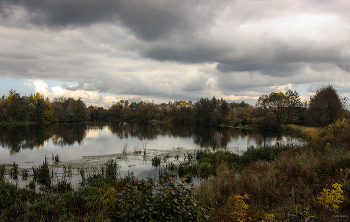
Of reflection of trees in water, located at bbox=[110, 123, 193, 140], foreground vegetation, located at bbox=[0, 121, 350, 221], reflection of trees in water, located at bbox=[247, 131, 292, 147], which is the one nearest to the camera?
foreground vegetation, located at bbox=[0, 121, 350, 221]

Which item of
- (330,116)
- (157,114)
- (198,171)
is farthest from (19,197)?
(157,114)

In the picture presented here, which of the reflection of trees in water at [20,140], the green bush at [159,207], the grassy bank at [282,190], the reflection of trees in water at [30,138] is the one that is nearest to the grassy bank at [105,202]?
the green bush at [159,207]

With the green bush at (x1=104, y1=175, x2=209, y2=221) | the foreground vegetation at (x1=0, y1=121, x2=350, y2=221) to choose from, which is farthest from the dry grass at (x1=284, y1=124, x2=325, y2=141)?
the green bush at (x1=104, y1=175, x2=209, y2=221)

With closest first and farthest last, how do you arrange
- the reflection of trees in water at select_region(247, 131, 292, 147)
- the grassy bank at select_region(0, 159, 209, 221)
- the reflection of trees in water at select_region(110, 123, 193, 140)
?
the grassy bank at select_region(0, 159, 209, 221) → the reflection of trees in water at select_region(247, 131, 292, 147) → the reflection of trees in water at select_region(110, 123, 193, 140)

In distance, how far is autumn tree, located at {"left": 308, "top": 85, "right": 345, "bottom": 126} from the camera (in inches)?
1053

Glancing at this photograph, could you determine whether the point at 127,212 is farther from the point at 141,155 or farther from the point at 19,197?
the point at 141,155

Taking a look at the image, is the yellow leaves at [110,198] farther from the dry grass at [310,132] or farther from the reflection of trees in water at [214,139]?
the dry grass at [310,132]

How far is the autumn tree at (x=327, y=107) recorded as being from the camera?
87.8ft

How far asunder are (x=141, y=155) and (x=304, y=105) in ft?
148

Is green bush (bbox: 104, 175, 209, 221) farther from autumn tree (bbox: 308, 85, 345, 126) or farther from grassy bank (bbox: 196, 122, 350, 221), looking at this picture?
autumn tree (bbox: 308, 85, 345, 126)

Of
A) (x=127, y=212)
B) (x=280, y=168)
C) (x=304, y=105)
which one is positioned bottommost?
(x=280, y=168)

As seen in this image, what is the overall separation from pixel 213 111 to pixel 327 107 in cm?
3640

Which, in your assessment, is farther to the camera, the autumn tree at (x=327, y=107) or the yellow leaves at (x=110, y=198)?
the autumn tree at (x=327, y=107)

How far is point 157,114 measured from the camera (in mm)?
85312
